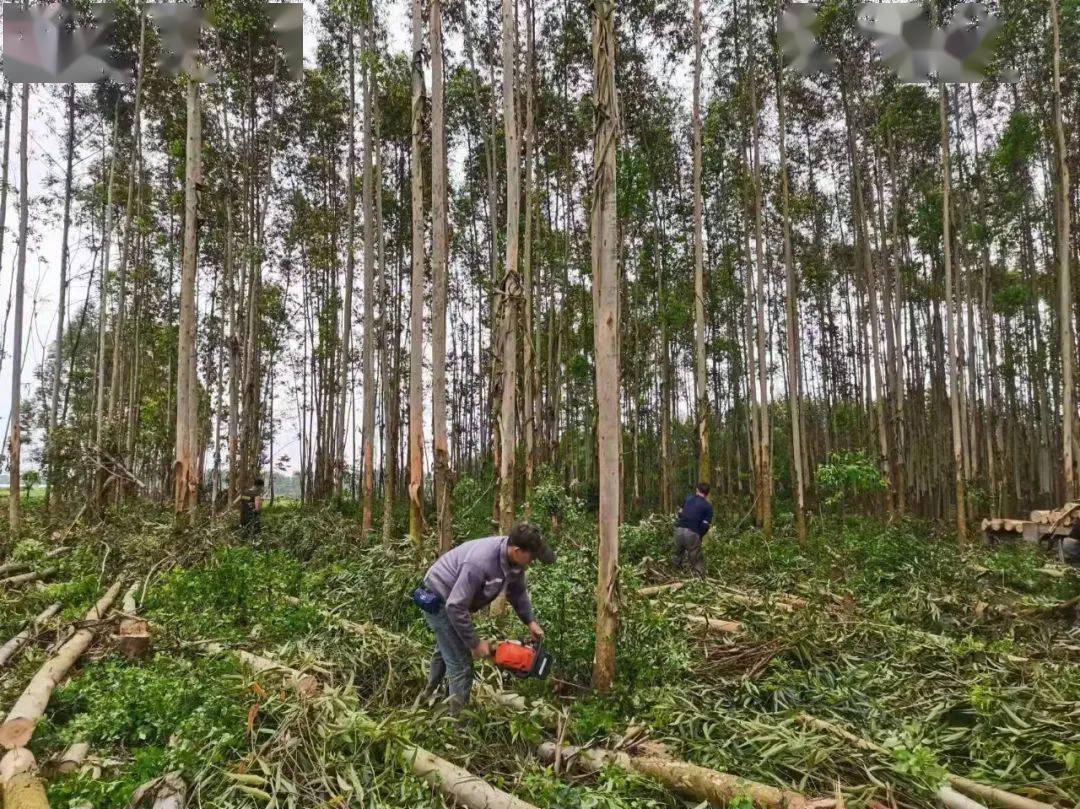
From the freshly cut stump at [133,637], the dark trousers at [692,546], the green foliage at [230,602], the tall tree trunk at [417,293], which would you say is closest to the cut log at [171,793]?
the freshly cut stump at [133,637]

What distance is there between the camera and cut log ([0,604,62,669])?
16.5 feet

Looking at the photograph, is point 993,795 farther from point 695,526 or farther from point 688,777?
point 695,526

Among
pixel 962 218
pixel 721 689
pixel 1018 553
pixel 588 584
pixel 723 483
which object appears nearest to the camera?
pixel 721 689

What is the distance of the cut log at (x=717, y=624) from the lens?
19.4 ft

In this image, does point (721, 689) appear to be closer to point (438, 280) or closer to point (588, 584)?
point (588, 584)

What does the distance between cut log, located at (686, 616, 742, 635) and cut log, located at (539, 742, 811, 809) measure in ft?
8.71

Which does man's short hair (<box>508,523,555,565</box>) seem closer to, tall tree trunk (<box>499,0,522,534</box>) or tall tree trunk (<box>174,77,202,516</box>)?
tall tree trunk (<box>499,0,522,534</box>)

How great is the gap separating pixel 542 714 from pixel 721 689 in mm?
1372

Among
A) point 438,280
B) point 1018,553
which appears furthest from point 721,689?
point 1018,553

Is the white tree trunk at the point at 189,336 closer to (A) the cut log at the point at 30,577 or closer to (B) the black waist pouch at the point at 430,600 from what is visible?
(A) the cut log at the point at 30,577

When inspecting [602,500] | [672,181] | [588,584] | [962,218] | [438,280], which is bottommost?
[588,584]

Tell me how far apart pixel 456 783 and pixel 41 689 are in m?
3.08

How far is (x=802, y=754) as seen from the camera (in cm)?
346

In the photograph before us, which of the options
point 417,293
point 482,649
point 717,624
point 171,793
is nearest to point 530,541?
point 482,649
